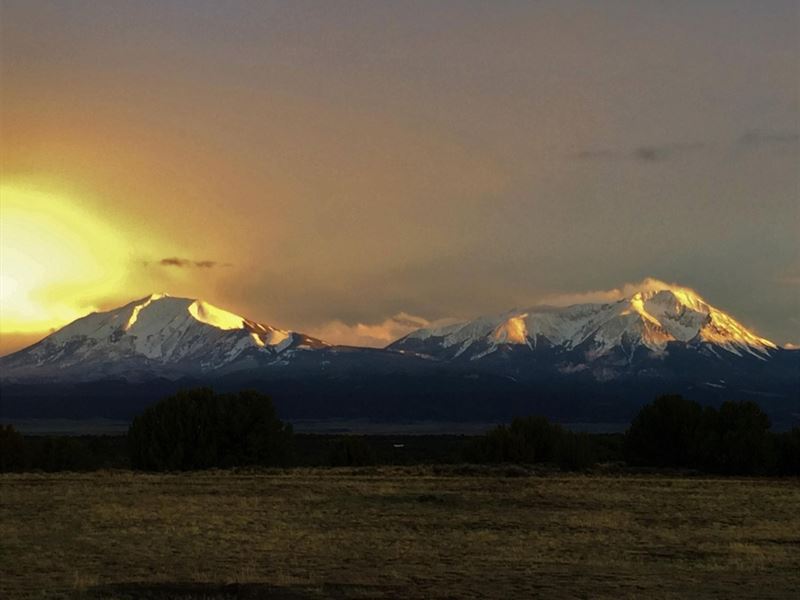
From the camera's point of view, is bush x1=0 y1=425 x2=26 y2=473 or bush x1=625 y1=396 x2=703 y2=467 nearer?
bush x1=0 y1=425 x2=26 y2=473

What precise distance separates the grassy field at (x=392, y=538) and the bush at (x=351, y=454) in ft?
68.9

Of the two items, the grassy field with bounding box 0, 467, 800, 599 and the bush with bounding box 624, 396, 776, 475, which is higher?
the bush with bounding box 624, 396, 776, 475

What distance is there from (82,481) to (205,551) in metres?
21.4

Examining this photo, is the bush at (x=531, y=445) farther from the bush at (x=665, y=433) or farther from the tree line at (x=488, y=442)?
the bush at (x=665, y=433)

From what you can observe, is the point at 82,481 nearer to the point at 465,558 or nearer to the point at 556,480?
the point at 556,480

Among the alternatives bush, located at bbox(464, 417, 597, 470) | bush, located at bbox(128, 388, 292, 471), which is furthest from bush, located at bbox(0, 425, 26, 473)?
→ bush, located at bbox(464, 417, 597, 470)

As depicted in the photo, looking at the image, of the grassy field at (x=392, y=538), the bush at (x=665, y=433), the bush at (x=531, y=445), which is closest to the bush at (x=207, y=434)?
the bush at (x=531, y=445)

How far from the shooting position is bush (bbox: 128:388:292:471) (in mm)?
61688

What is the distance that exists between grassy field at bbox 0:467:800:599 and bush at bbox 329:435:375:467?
21.0 m

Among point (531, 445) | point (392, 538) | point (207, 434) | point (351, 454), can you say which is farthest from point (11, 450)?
point (392, 538)

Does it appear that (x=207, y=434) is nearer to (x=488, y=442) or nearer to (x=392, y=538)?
(x=488, y=442)

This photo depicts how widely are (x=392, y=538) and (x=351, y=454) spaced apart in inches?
1613

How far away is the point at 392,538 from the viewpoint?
30359mm

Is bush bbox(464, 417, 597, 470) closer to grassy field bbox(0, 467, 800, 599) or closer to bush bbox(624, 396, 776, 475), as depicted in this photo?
bush bbox(624, 396, 776, 475)
